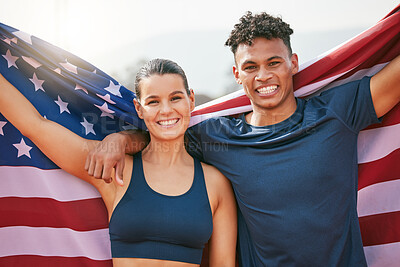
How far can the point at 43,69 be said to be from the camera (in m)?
2.80

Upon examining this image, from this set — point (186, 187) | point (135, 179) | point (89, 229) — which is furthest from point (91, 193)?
point (186, 187)

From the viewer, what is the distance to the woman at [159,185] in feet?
7.69

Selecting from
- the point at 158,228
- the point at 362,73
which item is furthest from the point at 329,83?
the point at 158,228

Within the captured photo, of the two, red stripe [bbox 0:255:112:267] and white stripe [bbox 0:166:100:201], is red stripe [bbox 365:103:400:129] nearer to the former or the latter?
white stripe [bbox 0:166:100:201]

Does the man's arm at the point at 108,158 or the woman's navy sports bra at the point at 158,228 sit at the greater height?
the man's arm at the point at 108,158

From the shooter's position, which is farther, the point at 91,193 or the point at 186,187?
the point at 91,193

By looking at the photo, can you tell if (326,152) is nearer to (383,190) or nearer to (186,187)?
(383,190)

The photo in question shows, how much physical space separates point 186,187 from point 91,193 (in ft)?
2.83

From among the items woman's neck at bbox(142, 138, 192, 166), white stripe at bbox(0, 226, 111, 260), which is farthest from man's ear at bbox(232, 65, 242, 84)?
white stripe at bbox(0, 226, 111, 260)

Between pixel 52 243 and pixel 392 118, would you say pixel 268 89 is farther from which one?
pixel 52 243

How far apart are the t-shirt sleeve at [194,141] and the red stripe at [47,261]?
1.15 m

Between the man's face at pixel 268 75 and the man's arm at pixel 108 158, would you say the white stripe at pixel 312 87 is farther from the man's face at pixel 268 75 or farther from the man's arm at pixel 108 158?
the man's arm at pixel 108 158

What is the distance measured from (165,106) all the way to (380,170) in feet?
5.92

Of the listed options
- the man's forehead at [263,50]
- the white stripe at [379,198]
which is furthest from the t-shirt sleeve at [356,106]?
the white stripe at [379,198]
